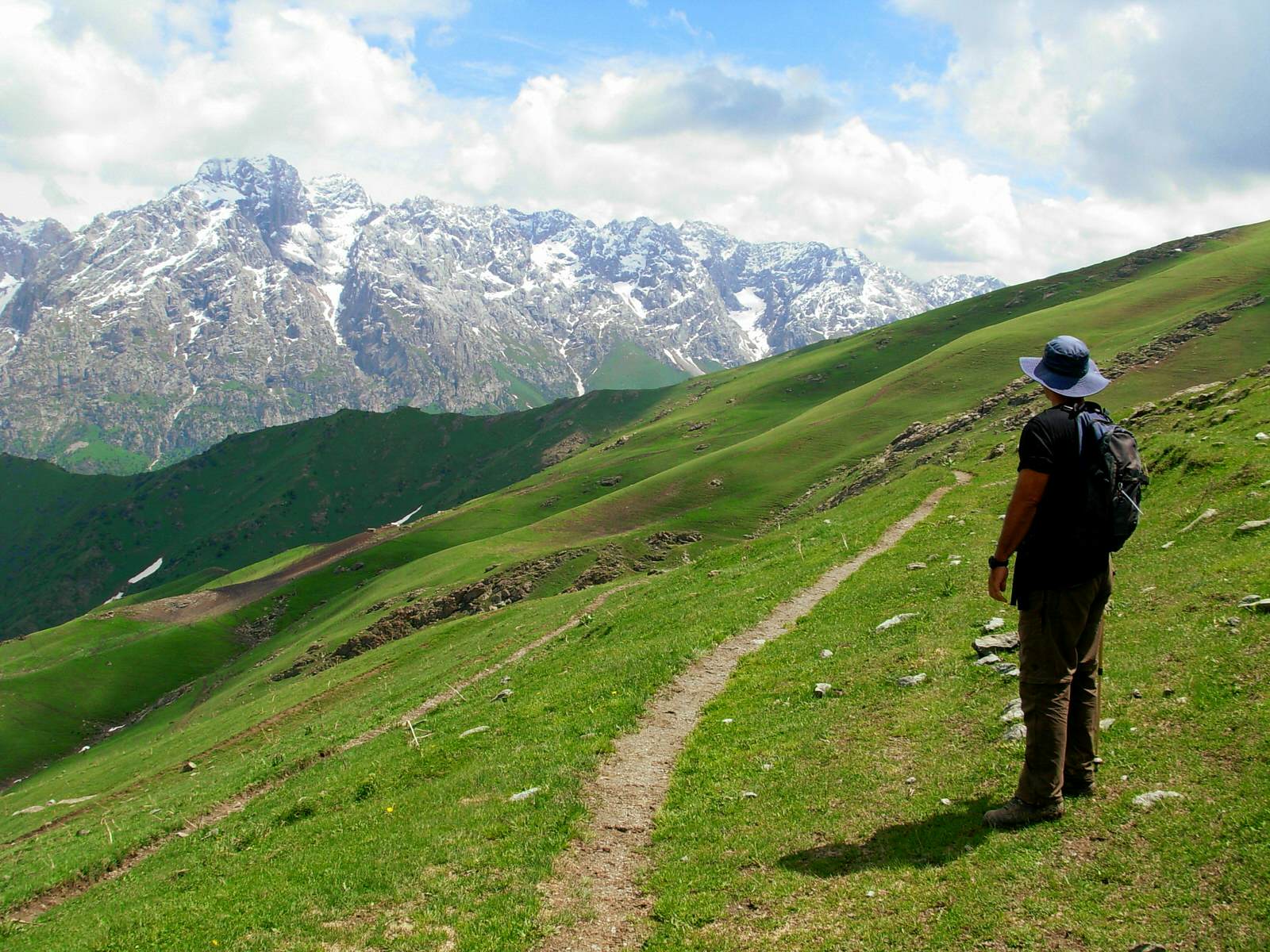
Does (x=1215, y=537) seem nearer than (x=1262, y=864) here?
No

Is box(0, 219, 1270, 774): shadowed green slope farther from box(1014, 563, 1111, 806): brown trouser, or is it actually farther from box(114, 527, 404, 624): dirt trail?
box(1014, 563, 1111, 806): brown trouser

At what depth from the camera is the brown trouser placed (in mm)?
10953

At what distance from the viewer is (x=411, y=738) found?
26.6 metres

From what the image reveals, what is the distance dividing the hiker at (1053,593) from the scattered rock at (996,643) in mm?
6520

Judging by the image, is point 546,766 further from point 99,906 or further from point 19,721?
point 19,721

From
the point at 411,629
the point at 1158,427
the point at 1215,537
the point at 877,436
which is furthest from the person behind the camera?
the point at 877,436

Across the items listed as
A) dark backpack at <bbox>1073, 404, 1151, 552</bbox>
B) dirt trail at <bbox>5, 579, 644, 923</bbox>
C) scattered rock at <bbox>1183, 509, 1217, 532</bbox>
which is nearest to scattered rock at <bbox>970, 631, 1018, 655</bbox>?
dark backpack at <bbox>1073, 404, 1151, 552</bbox>

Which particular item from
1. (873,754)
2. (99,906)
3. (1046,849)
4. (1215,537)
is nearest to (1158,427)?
(1215,537)

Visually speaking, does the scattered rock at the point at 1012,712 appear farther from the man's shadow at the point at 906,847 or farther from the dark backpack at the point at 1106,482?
the dark backpack at the point at 1106,482

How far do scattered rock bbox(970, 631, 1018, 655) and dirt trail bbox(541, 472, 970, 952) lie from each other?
7022 millimetres

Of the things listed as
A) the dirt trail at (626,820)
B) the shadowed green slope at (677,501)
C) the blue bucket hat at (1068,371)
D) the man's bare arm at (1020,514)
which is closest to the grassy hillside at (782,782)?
the dirt trail at (626,820)

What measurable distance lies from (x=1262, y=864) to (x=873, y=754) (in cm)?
661

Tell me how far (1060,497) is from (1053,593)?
1.37 metres

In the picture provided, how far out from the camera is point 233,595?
178 metres
